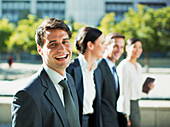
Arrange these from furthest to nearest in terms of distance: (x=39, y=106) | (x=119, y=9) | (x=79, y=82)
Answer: (x=119, y=9)
(x=79, y=82)
(x=39, y=106)

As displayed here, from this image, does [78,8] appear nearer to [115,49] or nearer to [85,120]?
[115,49]

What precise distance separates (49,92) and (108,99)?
1.95 metres

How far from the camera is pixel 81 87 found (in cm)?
291

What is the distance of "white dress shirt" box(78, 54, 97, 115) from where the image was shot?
3.02m

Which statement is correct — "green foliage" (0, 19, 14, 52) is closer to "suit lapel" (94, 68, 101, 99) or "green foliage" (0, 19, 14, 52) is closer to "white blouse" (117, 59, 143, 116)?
"white blouse" (117, 59, 143, 116)

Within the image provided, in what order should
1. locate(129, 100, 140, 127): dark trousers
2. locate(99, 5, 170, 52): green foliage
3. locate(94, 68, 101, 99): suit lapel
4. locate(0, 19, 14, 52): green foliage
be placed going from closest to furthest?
locate(94, 68, 101, 99): suit lapel, locate(129, 100, 140, 127): dark trousers, locate(99, 5, 170, 52): green foliage, locate(0, 19, 14, 52): green foliage

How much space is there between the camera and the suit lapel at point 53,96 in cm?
156

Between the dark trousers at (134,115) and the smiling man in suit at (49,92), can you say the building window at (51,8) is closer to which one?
the dark trousers at (134,115)

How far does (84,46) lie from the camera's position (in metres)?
3.12

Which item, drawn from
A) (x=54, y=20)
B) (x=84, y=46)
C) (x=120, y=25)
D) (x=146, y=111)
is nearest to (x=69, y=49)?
(x=54, y=20)

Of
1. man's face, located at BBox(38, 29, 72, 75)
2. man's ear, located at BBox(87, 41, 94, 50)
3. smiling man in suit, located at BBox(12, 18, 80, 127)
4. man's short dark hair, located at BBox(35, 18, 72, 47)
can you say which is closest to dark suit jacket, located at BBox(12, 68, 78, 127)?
smiling man in suit, located at BBox(12, 18, 80, 127)

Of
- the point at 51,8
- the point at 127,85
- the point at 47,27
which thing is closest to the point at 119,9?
the point at 51,8

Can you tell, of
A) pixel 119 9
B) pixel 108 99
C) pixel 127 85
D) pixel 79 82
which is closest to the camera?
pixel 79 82

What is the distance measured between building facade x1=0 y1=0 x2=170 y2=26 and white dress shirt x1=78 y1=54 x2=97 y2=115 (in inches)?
1894
